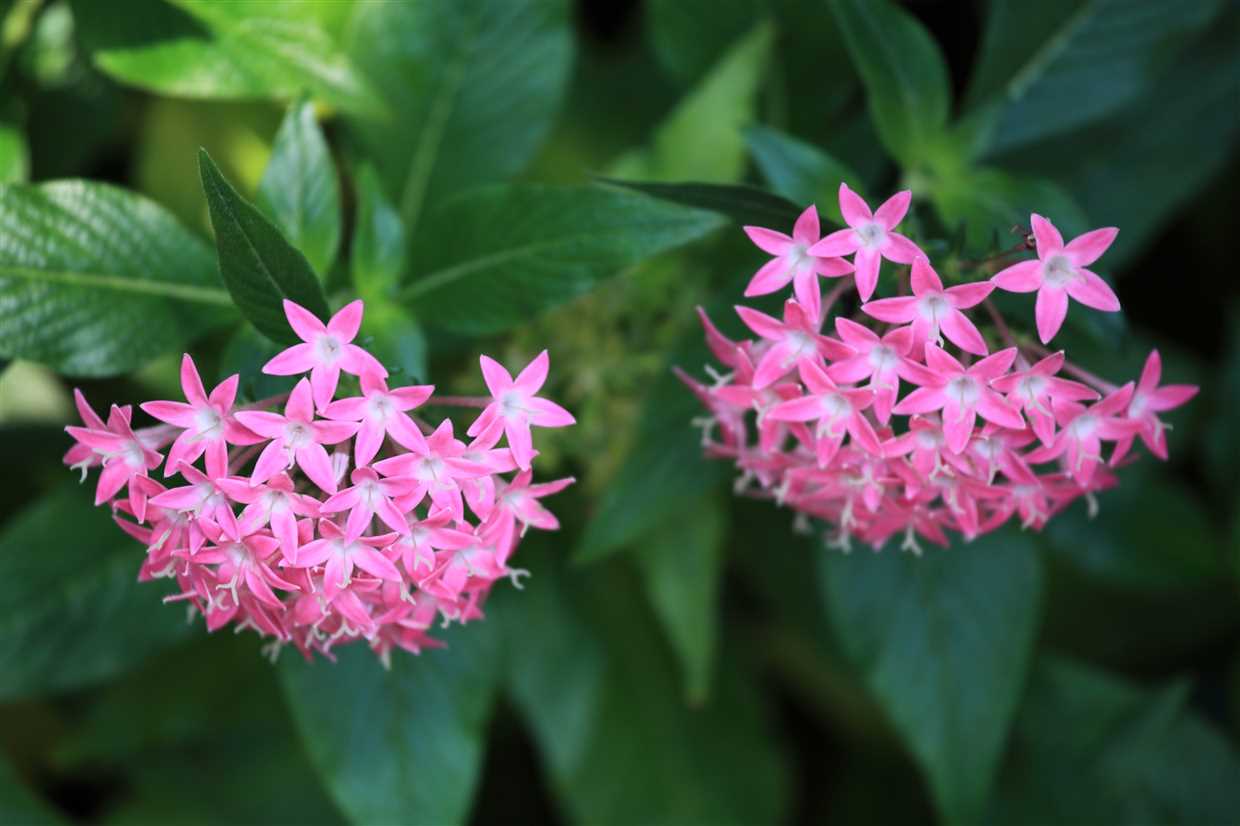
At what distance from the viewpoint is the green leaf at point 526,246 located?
0.96 meters

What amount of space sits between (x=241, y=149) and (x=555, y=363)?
1.70 ft

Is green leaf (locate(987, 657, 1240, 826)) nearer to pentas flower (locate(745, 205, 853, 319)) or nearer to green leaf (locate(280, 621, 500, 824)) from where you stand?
green leaf (locate(280, 621, 500, 824))

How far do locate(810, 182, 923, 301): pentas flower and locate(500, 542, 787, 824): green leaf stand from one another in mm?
799

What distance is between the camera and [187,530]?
33.4 inches

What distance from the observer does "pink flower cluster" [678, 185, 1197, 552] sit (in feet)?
2.70

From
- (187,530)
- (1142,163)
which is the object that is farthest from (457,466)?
(1142,163)

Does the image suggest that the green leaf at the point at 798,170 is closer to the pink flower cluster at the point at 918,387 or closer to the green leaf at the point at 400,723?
the pink flower cluster at the point at 918,387

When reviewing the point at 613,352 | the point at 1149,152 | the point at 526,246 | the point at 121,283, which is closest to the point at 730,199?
the point at 526,246

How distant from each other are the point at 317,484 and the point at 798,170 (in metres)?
0.54

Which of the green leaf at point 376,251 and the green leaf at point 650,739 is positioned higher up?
the green leaf at point 376,251

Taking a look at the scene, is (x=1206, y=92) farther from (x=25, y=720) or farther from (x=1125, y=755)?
(x=25, y=720)

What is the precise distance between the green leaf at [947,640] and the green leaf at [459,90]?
0.62 m

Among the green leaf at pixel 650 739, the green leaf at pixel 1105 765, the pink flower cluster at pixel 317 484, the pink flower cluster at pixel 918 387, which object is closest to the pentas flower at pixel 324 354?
the pink flower cluster at pixel 317 484

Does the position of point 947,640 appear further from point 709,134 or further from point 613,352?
point 709,134
